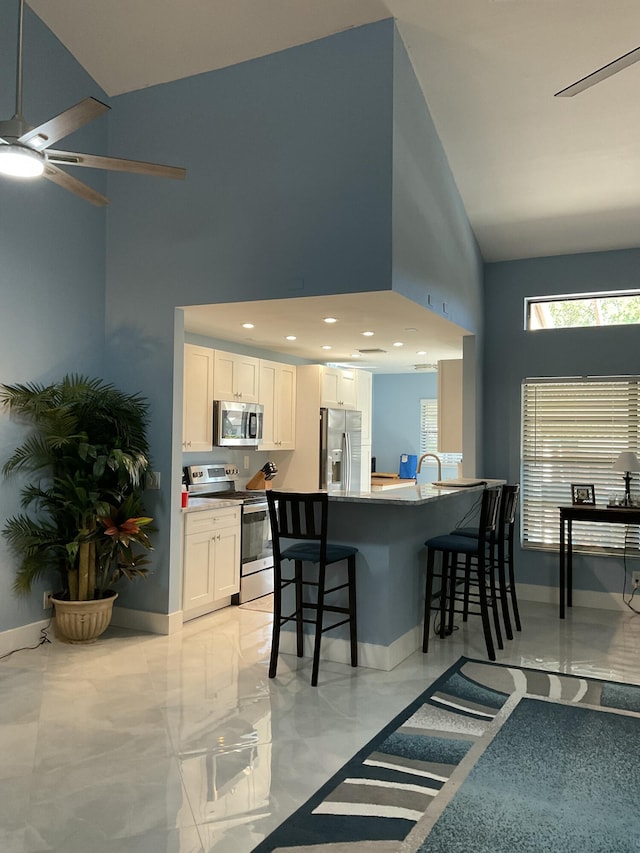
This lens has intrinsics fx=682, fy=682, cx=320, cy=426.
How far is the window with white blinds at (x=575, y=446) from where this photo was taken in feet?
19.0

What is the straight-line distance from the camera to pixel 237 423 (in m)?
5.98

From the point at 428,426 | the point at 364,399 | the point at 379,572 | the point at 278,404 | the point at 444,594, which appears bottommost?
the point at 444,594

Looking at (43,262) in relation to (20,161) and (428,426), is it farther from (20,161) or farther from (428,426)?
(428,426)

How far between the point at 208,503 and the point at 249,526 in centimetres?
52

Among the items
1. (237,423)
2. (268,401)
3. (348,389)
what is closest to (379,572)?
(237,423)

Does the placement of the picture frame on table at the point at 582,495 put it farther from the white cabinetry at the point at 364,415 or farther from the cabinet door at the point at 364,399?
the cabinet door at the point at 364,399

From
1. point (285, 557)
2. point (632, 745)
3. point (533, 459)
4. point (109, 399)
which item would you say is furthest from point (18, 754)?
point (533, 459)

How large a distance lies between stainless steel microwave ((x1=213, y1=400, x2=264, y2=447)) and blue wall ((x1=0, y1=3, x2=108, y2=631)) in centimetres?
114

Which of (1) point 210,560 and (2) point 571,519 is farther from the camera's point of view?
(2) point 571,519

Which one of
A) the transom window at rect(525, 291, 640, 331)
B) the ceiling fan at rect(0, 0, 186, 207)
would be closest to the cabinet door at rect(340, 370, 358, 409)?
the transom window at rect(525, 291, 640, 331)

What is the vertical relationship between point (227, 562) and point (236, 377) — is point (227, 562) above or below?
below

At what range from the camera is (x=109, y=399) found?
15.3 feet

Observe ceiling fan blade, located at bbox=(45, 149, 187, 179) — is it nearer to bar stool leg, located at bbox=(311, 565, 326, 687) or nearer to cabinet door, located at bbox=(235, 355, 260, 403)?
bar stool leg, located at bbox=(311, 565, 326, 687)

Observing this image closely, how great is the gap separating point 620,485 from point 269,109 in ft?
13.5
